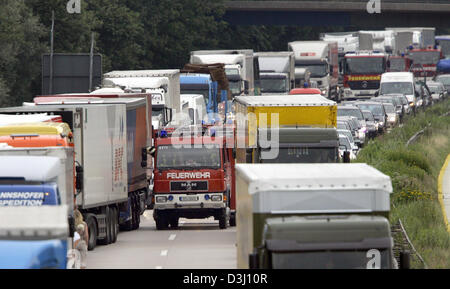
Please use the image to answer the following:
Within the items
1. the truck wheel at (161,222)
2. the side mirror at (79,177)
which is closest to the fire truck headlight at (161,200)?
the truck wheel at (161,222)

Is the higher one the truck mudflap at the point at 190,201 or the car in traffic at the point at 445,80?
the car in traffic at the point at 445,80

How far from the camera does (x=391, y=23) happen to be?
107 meters

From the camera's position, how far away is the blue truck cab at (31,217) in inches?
545

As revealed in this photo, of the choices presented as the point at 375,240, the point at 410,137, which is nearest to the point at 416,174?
the point at 410,137

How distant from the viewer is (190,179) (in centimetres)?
3056

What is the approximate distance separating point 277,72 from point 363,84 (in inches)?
426

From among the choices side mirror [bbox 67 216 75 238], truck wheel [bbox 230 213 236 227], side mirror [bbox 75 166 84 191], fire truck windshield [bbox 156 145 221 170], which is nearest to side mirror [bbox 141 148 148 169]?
fire truck windshield [bbox 156 145 221 170]

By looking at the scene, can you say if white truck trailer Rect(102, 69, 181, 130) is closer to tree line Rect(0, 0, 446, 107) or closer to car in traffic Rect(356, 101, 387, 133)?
tree line Rect(0, 0, 446, 107)

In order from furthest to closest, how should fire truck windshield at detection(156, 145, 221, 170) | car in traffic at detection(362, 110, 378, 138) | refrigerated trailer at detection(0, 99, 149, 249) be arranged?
car in traffic at detection(362, 110, 378, 138) < fire truck windshield at detection(156, 145, 221, 170) < refrigerated trailer at detection(0, 99, 149, 249)

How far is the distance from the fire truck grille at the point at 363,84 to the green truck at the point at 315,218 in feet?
214

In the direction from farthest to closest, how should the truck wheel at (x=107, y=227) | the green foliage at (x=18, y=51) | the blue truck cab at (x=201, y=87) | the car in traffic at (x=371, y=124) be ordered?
the blue truck cab at (x=201, y=87), the green foliage at (x=18, y=51), the car in traffic at (x=371, y=124), the truck wheel at (x=107, y=227)

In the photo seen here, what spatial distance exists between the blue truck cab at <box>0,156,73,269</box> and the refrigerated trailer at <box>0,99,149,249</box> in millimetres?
8000

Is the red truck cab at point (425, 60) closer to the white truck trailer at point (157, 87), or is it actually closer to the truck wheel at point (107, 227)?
the white truck trailer at point (157, 87)

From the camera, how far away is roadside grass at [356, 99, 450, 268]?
77.0ft
